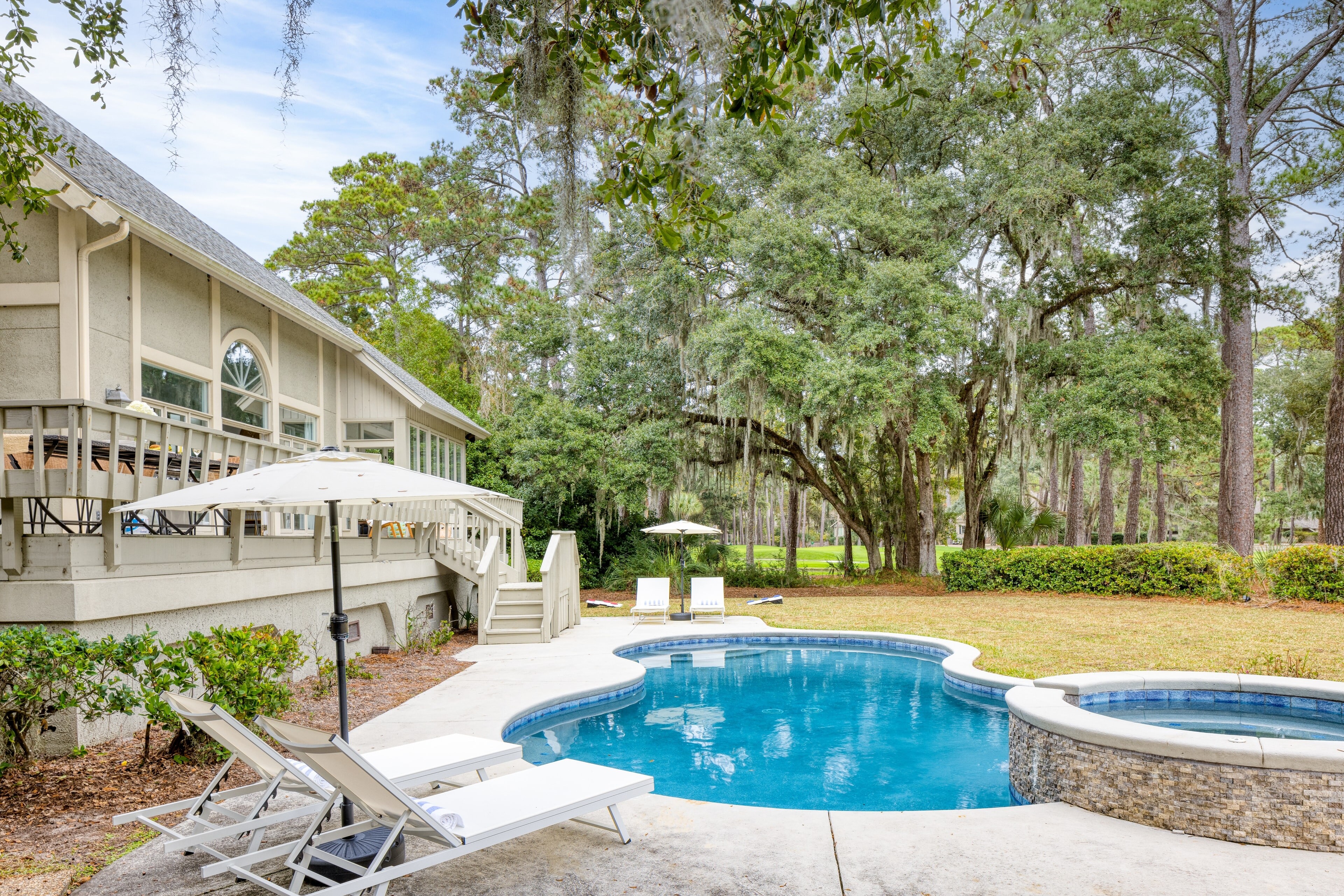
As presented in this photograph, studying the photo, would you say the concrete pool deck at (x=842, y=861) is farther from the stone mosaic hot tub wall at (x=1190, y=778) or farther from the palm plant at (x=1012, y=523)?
the palm plant at (x=1012, y=523)

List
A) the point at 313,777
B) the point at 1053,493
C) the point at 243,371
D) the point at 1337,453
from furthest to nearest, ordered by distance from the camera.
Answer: the point at 1053,493
the point at 1337,453
the point at 243,371
the point at 313,777

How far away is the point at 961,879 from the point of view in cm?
344

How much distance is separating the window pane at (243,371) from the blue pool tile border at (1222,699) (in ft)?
31.5

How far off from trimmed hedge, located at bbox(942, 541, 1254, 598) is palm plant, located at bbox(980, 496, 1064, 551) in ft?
4.56

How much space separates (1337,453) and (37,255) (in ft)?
68.6

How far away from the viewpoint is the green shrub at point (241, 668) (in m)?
5.00

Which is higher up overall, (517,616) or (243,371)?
(243,371)

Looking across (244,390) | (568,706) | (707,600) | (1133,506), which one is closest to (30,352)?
(244,390)

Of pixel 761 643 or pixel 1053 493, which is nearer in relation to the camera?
pixel 761 643

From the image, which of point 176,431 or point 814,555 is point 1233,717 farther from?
point 814,555

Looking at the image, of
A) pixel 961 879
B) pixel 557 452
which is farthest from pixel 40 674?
pixel 557 452

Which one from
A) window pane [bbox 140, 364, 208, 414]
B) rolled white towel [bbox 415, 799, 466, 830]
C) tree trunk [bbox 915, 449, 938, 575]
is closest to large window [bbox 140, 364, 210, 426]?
window pane [bbox 140, 364, 208, 414]

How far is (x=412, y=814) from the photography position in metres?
3.07

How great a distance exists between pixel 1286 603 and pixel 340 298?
26.1 meters
